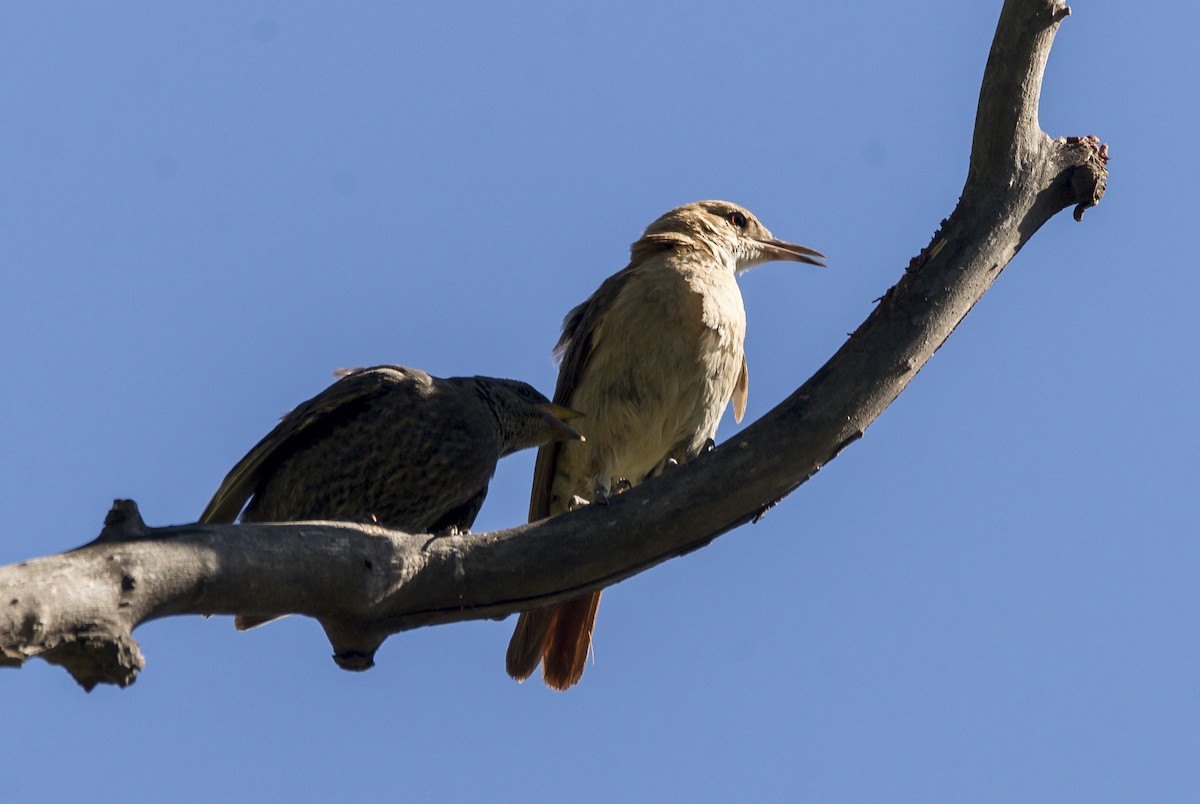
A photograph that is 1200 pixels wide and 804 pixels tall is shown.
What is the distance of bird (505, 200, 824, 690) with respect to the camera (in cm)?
668

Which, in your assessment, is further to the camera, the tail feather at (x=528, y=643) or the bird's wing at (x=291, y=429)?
the tail feather at (x=528, y=643)

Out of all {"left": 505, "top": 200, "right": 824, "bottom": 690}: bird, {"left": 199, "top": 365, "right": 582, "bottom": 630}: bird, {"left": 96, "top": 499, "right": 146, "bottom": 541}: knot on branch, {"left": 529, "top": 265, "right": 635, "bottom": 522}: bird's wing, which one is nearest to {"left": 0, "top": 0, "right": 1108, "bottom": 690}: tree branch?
{"left": 96, "top": 499, "right": 146, "bottom": 541}: knot on branch

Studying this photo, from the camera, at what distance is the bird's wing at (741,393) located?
290 inches

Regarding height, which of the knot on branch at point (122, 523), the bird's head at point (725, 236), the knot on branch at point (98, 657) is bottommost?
the knot on branch at point (98, 657)

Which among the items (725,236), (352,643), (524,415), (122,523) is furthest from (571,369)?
(122,523)

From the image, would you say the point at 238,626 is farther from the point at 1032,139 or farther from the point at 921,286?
the point at 1032,139

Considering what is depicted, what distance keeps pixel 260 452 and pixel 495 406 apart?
1.20m

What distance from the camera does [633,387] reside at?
22.2 feet

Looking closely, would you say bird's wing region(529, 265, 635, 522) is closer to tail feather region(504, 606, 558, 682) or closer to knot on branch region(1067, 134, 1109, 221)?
tail feather region(504, 606, 558, 682)

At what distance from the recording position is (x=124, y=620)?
3.60m

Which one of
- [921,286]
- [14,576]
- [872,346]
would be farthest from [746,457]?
[14,576]

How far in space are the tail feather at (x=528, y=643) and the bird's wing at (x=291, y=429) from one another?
4.67 feet

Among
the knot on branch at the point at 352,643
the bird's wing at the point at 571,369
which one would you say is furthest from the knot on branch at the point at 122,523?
the bird's wing at the point at 571,369

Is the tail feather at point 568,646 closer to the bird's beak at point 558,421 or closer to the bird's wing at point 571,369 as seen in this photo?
the bird's wing at point 571,369
